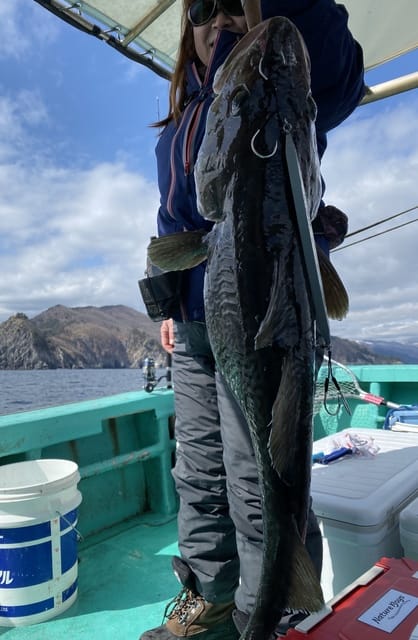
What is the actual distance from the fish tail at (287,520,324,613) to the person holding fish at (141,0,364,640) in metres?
0.02

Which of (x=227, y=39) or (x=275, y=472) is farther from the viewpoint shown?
(x=227, y=39)

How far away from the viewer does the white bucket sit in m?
2.83

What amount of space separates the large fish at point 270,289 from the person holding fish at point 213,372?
0.07 ft

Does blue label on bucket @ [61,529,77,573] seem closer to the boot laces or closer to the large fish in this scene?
the boot laces

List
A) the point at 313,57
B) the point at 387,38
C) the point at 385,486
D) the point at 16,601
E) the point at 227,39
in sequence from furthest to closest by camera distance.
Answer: the point at 387,38
the point at 16,601
the point at 385,486
the point at 227,39
the point at 313,57

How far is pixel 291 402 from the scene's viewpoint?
1259 millimetres

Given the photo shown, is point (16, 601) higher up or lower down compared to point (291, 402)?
lower down

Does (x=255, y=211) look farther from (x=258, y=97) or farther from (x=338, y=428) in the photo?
(x=338, y=428)

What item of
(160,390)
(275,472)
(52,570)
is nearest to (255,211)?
(275,472)

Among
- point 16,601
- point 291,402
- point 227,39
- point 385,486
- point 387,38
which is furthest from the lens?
point 387,38

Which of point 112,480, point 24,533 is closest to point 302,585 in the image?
point 24,533

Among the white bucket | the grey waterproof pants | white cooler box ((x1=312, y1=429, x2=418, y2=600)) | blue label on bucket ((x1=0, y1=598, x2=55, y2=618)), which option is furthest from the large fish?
blue label on bucket ((x1=0, y1=598, x2=55, y2=618))

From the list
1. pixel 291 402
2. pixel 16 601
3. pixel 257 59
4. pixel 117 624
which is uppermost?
pixel 257 59

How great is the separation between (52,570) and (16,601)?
27 centimetres
